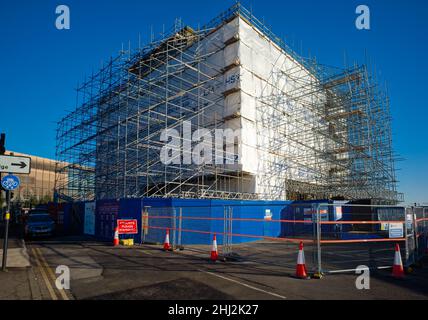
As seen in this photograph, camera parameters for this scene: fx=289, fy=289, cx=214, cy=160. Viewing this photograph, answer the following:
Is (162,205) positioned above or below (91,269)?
above

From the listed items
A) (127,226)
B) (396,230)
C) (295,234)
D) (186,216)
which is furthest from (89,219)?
(396,230)

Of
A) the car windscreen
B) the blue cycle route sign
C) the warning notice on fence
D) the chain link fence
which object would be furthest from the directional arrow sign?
the car windscreen

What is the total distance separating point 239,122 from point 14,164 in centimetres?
1496

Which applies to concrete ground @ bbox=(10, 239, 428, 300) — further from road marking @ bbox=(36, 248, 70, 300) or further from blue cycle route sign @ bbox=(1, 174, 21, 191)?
blue cycle route sign @ bbox=(1, 174, 21, 191)

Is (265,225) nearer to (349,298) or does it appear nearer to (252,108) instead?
(252,108)

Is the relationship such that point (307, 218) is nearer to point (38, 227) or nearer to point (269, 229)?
point (269, 229)

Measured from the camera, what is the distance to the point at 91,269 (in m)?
8.34

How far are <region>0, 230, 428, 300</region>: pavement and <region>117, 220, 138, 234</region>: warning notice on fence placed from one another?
3.37 meters

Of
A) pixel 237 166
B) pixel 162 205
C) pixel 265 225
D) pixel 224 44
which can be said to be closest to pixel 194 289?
pixel 162 205

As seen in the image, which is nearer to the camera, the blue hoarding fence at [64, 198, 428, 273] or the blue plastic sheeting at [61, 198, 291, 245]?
the blue hoarding fence at [64, 198, 428, 273]

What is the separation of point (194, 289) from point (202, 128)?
16.2 m

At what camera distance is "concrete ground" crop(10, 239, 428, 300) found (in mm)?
5922

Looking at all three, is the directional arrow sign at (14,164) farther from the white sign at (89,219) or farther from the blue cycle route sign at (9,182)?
the white sign at (89,219)

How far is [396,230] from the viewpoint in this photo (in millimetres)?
9094
